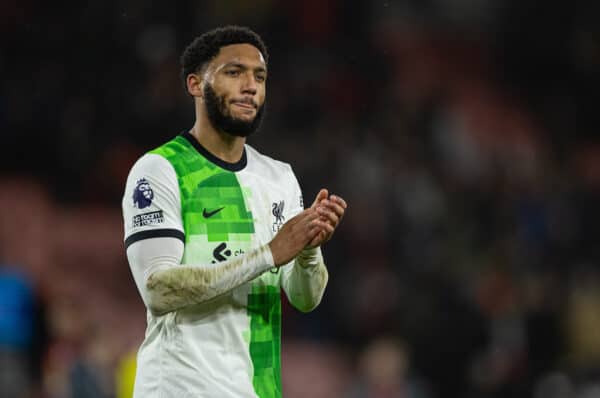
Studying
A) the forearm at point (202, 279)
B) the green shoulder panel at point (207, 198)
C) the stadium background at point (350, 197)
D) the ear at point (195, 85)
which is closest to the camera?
the forearm at point (202, 279)

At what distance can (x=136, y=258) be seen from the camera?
456 cm

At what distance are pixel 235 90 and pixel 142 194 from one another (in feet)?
1.89

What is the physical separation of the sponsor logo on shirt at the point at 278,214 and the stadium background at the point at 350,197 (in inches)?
189

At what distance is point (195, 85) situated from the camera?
4957mm

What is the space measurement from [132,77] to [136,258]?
9.05 metres

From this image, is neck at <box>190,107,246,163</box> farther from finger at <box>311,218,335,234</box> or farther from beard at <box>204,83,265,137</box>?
finger at <box>311,218,335,234</box>

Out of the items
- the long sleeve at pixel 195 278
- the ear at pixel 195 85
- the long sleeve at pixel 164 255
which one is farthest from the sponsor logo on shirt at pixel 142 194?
the ear at pixel 195 85

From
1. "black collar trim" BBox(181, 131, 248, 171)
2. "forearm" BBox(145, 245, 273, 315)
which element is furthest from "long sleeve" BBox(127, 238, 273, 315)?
"black collar trim" BBox(181, 131, 248, 171)

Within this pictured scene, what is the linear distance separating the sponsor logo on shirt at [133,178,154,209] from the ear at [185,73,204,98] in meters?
0.50

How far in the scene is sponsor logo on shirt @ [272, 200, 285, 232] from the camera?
4.91m

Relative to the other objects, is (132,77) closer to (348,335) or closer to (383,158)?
(383,158)

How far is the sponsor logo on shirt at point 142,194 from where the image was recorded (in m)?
4.58

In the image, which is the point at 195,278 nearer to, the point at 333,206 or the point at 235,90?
the point at 333,206

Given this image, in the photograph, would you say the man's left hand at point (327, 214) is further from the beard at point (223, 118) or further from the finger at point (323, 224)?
the beard at point (223, 118)
